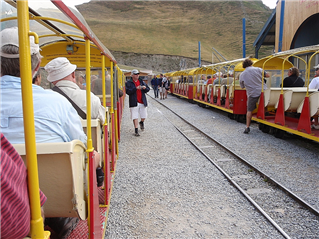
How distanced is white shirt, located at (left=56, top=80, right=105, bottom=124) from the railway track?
2381mm

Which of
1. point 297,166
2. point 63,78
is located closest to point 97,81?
point 63,78

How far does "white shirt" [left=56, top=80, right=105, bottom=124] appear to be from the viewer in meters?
3.20

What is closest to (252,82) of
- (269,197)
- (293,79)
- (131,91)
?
(293,79)

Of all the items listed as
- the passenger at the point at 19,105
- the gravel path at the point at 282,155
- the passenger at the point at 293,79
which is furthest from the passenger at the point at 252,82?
the passenger at the point at 19,105

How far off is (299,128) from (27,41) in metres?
6.45

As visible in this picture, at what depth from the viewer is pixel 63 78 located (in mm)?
3162

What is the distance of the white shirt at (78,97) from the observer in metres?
3.20

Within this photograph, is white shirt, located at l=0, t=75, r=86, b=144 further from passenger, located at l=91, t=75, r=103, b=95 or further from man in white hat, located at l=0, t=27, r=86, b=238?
passenger, located at l=91, t=75, r=103, b=95

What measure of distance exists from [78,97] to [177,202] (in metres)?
2.01

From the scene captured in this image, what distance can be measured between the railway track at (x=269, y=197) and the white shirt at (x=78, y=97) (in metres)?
2.38

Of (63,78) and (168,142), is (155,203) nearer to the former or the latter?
(63,78)

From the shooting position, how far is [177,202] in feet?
13.4

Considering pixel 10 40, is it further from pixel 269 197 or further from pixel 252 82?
pixel 252 82

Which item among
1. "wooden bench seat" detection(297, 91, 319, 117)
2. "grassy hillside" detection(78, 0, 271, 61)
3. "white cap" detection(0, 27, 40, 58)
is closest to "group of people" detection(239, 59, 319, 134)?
"wooden bench seat" detection(297, 91, 319, 117)
